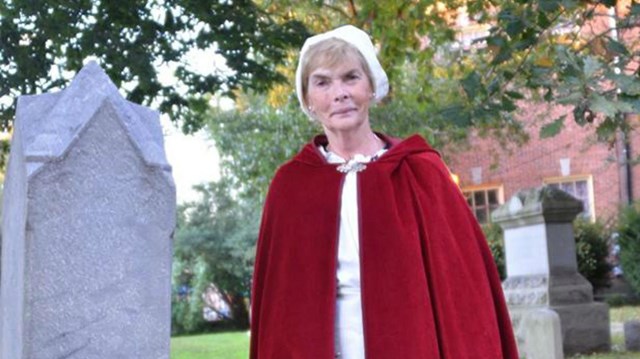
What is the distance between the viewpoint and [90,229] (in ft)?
11.7

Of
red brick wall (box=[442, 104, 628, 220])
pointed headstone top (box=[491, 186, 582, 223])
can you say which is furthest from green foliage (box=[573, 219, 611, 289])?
pointed headstone top (box=[491, 186, 582, 223])

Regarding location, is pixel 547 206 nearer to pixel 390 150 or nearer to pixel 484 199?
pixel 390 150

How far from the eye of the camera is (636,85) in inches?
224

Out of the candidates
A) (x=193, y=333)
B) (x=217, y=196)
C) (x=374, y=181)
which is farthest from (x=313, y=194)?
(x=217, y=196)

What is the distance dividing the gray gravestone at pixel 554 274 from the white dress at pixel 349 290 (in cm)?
899

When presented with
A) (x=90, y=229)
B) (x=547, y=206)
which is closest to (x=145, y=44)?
(x=90, y=229)

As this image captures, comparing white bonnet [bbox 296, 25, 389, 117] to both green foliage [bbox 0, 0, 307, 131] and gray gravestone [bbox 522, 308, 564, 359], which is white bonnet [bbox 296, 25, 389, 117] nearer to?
green foliage [bbox 0, 0, 307, 131]

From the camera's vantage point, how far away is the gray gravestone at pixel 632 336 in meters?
12.4

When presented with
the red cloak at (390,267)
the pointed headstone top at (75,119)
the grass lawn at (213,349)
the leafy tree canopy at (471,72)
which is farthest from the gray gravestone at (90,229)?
the grass lawn at (213,349)

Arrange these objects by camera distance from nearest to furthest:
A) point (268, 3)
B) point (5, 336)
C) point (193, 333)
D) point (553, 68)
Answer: point (5, 336)
point (553, 68)
point (268, 3)
point (193, 333)

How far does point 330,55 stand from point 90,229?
3.29 feet

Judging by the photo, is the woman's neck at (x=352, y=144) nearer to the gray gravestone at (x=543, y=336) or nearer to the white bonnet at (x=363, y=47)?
the white bonnet at (x=363, y=47)

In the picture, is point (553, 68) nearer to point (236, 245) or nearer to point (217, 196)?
point (236, 245)

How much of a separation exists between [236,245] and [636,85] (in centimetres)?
2131
